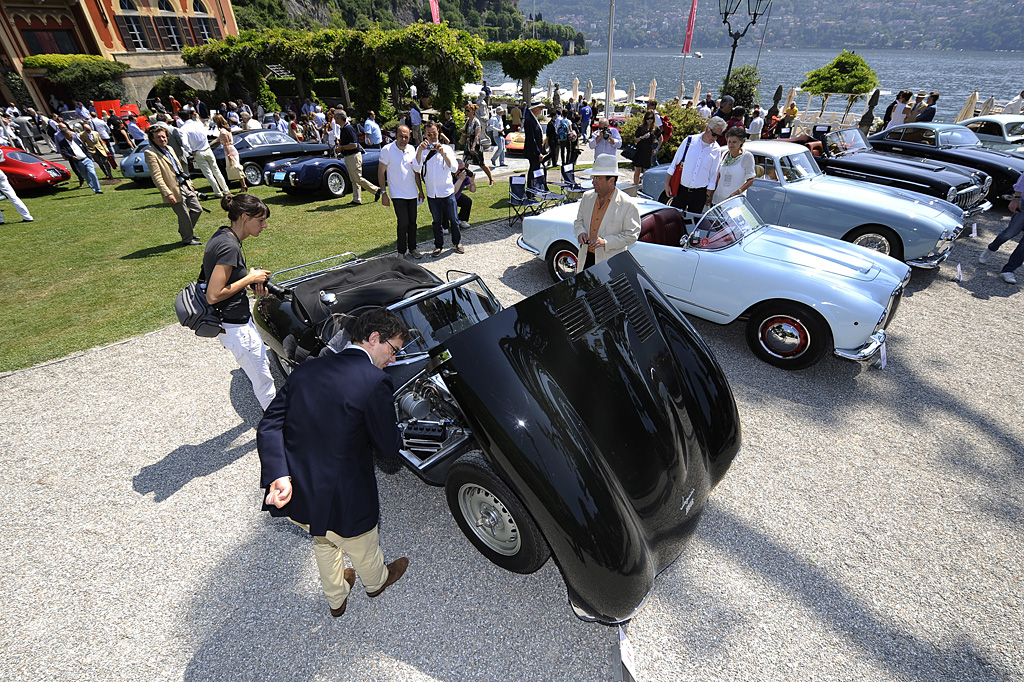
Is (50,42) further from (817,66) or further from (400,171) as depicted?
(817,66)

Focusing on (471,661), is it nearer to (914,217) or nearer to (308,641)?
(308,641)

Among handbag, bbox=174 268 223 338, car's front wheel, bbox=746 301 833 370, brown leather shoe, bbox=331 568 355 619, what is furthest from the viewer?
car's front wheel, bbox=746 301 833 370

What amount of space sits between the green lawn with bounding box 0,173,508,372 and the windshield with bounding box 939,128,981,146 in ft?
33.4

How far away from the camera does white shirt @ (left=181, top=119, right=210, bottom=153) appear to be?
9.87 meters

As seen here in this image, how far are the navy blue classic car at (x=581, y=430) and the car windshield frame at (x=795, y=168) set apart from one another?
19.3ft

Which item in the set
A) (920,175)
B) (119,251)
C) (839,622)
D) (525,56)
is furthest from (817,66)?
(839,622)

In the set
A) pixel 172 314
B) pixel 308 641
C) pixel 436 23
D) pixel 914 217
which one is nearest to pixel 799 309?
pixel 914 217

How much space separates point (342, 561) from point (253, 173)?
43.8 ft

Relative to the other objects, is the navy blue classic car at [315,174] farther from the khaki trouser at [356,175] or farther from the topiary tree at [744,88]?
the topiary tree at [744,88]

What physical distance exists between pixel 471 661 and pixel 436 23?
25.0 m

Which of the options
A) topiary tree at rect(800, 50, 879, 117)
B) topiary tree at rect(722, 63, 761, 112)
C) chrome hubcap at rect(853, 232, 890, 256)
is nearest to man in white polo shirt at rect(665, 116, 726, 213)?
chrome hubcap at rect(853, 232, 890, 256)

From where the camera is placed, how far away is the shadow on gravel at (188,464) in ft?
12.1

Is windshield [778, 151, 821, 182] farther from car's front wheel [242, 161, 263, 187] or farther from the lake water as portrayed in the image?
the lake water

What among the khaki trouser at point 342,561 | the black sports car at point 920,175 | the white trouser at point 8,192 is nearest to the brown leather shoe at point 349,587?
the khaki trouser at point 342,561
